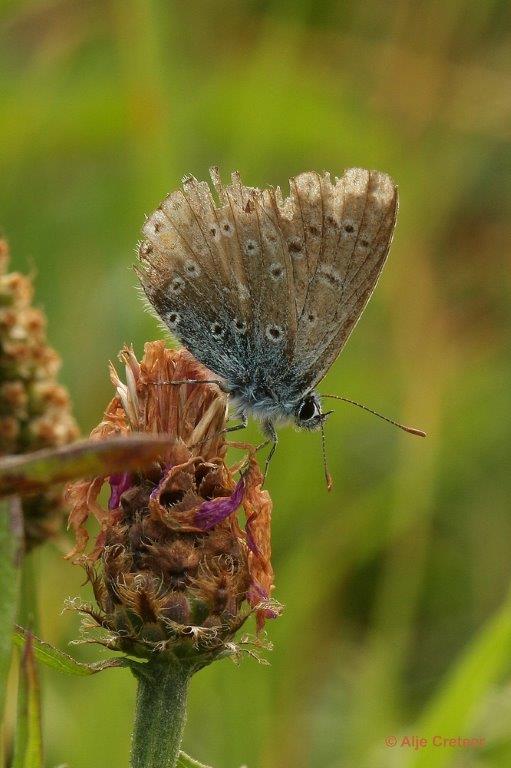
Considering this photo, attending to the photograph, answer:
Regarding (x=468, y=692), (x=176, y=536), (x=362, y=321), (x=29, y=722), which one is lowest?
(x=468, y=692)

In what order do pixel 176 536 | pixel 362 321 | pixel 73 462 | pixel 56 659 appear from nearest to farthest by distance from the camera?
pixel 73 462
pixel 56 659
pixel 176 536
pixel 362 321

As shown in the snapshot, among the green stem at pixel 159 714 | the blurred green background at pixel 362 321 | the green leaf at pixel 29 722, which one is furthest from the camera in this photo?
the blurred green background at pixel 362 321

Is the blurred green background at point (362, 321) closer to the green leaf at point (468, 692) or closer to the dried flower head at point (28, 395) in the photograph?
the green leaf at point (468, 692)

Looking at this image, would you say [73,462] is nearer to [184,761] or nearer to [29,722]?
[29,722]

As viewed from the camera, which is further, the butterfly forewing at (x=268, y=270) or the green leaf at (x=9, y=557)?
the butterfly forewing at (x=268, y=270)

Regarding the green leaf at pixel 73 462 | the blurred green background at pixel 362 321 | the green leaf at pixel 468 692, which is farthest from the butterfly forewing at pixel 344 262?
the green leaf at pixel 73 462

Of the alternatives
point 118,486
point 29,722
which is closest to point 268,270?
point 118,486

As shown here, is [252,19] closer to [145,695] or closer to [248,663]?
[248,663]

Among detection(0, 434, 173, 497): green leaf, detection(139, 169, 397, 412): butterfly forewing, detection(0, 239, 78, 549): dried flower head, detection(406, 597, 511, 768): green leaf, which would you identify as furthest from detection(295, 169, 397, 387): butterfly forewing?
detection(0, 434, 173, 497): green leaf
